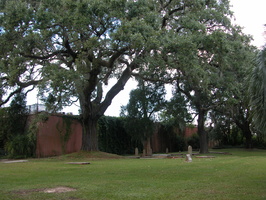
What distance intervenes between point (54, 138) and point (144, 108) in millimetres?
8811

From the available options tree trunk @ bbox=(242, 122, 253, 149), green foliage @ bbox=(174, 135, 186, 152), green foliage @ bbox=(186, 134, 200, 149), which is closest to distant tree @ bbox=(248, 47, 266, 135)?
tree trunk @ bbox=(242, 122, 253, 149)

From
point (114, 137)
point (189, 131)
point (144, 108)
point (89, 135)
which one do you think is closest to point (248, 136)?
point (189, 131)

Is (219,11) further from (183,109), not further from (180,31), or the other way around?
(183,109)

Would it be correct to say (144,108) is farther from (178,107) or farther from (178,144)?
(178,144)

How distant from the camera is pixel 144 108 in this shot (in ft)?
92.8

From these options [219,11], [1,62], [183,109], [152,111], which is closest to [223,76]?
[219,11]

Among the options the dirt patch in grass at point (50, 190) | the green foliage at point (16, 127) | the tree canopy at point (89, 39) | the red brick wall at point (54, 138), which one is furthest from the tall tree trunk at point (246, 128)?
the dirt patch in grass at point (50, 190)

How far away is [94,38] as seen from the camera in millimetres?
14516

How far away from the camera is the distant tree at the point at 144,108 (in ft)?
92.4

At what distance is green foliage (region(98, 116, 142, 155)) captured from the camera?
29.2m

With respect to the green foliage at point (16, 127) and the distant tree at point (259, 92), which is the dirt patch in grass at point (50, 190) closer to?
the distant tree at point (259, 92)

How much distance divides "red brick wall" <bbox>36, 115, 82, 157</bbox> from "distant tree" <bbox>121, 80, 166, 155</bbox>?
5.45m

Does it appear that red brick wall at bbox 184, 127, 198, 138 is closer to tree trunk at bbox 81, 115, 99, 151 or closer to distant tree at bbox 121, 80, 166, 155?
distant tree at bbox 121, 80, 166, 155

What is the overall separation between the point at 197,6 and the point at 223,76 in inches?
233
